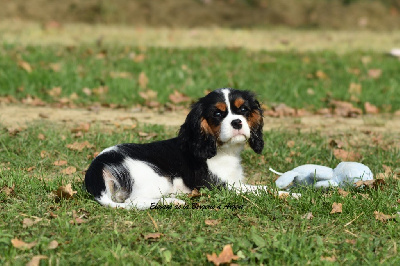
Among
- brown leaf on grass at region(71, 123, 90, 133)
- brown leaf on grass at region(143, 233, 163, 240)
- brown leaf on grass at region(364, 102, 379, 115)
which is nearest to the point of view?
brown leaf on grass at region(143, 233, 163, 240)

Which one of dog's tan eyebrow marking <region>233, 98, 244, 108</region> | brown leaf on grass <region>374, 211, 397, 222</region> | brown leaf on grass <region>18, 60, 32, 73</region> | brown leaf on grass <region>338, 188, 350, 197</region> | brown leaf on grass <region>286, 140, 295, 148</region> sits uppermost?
dog's tan eyebrow marking <region>233, 98, 244, 108</region>

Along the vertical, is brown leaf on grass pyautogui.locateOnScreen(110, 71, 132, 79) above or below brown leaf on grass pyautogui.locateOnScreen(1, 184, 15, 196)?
above

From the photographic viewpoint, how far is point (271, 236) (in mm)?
4160

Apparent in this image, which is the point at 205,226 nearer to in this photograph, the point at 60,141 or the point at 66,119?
the point at 60,141

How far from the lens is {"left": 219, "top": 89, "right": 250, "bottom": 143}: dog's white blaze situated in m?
5.01

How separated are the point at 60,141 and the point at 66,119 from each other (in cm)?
117

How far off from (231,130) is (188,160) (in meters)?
0.56

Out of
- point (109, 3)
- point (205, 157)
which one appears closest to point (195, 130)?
point (205, 157)

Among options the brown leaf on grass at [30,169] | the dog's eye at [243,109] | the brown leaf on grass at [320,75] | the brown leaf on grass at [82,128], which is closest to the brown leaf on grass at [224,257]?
the dog's eye at [243,109]

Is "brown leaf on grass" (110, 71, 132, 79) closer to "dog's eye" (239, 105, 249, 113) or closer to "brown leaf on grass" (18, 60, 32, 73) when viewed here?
"brown leaf on grass" (18, 60, 32, 73)

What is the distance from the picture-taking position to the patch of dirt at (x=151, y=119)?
788cm

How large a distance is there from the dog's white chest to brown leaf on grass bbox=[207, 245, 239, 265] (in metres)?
1.43

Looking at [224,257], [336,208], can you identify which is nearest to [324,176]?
[336,208]

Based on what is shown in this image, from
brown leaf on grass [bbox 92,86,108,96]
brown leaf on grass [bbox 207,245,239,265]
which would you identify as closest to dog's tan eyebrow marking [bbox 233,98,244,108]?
brown leaf on grass [bbox 207,245,239,265]
